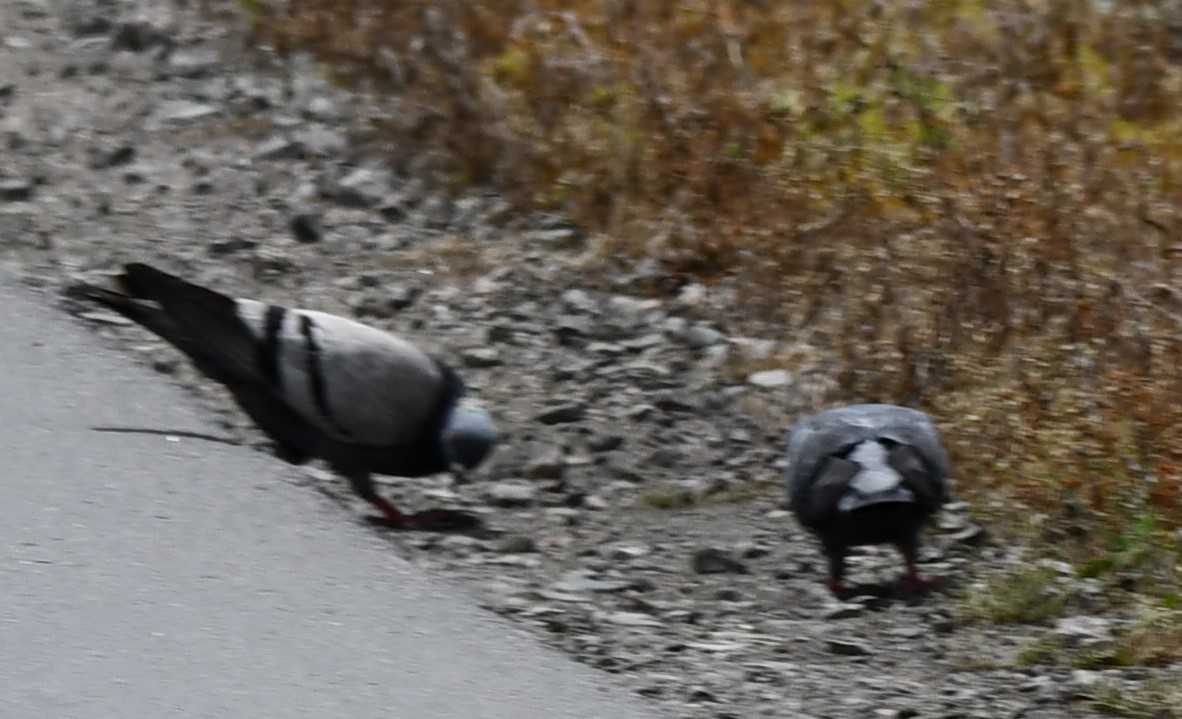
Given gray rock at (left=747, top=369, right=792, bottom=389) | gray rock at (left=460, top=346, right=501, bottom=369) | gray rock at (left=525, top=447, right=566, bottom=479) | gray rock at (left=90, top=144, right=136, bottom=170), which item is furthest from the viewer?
gray rock at (left=90, top=144, right=136, bottom=170)

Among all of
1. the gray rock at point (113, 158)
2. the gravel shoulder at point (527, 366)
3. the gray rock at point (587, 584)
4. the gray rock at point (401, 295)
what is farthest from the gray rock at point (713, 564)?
the gray rock at point (113, 158)

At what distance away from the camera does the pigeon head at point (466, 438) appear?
5629mm

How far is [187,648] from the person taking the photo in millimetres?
4492

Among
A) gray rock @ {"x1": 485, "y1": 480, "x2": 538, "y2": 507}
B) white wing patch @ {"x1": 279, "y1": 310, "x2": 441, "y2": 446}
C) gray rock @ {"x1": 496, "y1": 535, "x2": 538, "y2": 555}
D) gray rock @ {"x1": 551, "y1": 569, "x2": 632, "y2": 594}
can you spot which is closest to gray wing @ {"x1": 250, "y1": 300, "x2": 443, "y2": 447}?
white wing patch @ {"x1": 279, "y1": 310, "x2": 441, "y2": 446}

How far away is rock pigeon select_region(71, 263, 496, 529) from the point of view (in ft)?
18.6

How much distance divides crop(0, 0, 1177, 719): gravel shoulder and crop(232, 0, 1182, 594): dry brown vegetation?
0.68 ft

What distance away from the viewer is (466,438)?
564 centimetres

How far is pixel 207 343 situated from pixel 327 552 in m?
0.93

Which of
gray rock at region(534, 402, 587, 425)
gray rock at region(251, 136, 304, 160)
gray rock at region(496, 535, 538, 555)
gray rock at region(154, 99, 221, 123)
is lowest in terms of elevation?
gray rock at region(496, 535, 538, 555)

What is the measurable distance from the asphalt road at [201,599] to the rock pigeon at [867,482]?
0.80m

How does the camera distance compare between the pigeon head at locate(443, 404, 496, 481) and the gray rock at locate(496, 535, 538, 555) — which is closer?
the gray rock at locate(496, 535, 538, 555)

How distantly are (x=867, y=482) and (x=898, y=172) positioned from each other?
2.02m

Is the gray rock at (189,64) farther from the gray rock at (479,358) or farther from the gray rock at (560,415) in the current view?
the gray rock at (560,415)

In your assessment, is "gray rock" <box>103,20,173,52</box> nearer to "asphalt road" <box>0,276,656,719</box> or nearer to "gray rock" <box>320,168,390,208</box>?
"gray rock" <box>320,168,390,208</box>
